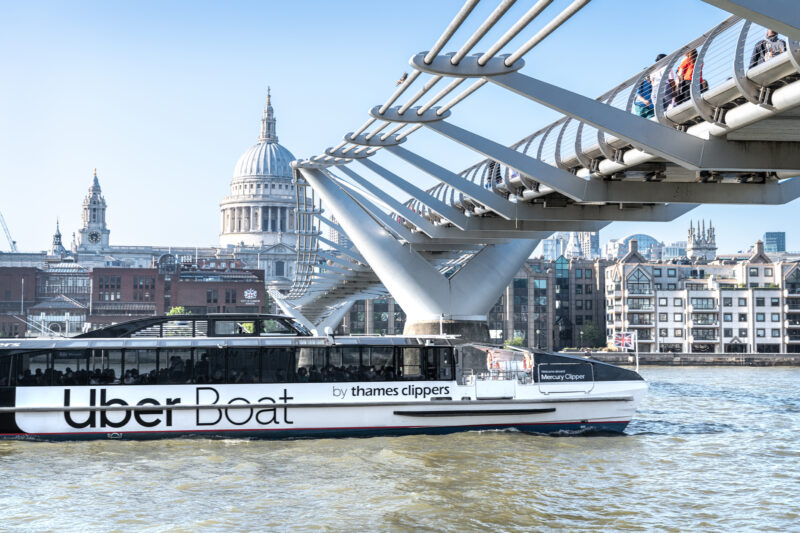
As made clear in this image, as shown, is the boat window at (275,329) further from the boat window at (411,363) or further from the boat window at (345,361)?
the boat window at (411,363)

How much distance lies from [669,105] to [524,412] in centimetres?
876

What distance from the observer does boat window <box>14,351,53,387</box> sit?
24.2 meters

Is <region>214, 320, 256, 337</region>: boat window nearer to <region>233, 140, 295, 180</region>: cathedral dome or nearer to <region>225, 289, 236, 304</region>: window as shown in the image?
<region>225, 289, 236, 304</region>: window

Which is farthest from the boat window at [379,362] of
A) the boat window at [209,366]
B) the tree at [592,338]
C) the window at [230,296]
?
the window at [230,296]

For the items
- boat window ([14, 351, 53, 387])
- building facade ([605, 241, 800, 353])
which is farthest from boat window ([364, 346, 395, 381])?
building facade ([605, 241, 800, 353])

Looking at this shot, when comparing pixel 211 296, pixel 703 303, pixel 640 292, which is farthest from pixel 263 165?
pixel 703 303

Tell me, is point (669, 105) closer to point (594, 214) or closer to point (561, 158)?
point (561, 158)

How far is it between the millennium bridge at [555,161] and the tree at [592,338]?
222 feet

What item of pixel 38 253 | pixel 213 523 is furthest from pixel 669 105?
pixel 38 253

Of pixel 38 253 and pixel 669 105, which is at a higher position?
pixel 38 253

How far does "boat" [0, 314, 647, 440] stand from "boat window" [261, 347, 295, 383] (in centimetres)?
2

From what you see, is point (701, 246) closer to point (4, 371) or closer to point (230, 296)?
point (230, 296)

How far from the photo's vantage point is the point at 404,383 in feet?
82.0

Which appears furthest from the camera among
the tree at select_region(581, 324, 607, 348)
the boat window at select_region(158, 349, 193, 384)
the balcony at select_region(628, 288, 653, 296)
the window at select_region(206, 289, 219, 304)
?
the window at select_region(206, 289, 219, 304)
